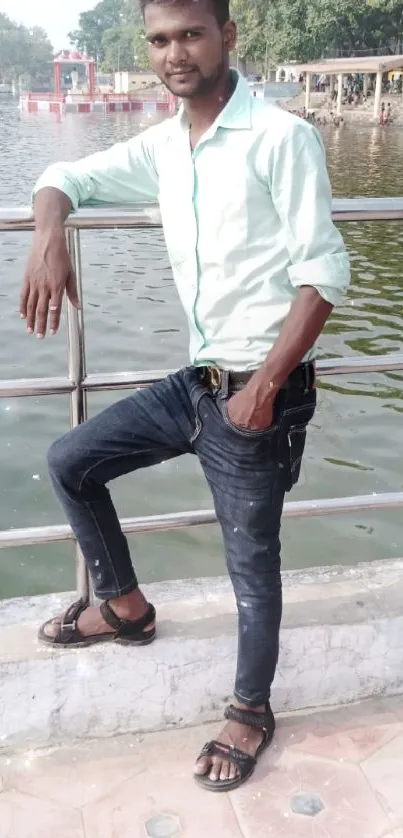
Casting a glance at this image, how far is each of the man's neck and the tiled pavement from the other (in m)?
1.44

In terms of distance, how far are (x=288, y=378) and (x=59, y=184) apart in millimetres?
661

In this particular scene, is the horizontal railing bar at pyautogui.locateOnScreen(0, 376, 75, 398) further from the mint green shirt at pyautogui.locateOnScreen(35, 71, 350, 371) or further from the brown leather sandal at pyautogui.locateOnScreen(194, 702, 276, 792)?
the brown leather sandal at pyautogui.locateOnScreen(194, 702, 276, 792)

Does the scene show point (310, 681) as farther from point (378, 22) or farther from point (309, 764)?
point (378, 22)

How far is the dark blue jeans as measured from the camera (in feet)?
5.98

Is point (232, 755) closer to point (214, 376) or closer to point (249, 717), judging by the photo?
point (249, 717)

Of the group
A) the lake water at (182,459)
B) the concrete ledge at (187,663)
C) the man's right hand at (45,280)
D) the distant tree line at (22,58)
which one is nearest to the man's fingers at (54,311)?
the man's right hand at (45,280)

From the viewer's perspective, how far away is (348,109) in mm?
53281

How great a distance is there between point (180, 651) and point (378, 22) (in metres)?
60.2

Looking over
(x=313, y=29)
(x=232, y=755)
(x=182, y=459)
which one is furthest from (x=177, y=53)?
(x=313, y=29)

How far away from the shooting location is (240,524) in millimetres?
1867

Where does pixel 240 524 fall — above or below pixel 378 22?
below

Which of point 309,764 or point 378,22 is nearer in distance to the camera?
point 309,764

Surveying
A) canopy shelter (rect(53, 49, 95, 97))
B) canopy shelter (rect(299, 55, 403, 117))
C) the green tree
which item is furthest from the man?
the green tree

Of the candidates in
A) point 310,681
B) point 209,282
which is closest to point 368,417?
point 310,681
